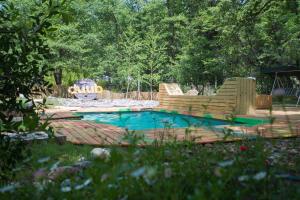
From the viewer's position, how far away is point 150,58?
22.2m

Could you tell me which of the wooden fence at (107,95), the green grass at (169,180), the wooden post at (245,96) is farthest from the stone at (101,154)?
the wooden fence at (107,95)

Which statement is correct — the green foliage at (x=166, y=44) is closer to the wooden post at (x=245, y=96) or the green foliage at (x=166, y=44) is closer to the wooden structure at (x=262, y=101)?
the wooden structure at (x=262, y=101)

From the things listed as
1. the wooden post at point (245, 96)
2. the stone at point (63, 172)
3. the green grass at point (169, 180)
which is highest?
the wooden post at point (245, 96)

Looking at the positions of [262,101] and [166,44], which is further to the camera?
[166,44]

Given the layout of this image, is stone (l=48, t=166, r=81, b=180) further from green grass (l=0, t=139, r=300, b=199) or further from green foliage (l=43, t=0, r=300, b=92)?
green foliage (l=43, t=0, r=300, b=92)

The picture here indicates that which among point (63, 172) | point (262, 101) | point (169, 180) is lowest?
point (63, 172)

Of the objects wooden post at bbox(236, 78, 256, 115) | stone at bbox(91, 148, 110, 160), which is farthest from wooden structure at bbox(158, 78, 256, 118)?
stone at bbox(91, 148, 110, 160)

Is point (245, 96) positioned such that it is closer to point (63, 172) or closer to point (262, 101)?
point (262, 101)

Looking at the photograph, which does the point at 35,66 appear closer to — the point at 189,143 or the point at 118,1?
the point at 189,143

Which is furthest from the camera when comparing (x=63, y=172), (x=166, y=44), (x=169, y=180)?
(x=166, y=44)

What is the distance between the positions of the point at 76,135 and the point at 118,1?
23540mm

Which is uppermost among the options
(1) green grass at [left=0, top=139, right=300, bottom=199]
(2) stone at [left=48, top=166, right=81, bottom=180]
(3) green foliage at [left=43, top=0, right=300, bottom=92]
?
(3) green foliage at [left=43, top=0, right=300, bottom=92]

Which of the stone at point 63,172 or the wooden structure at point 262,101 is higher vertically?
the wooden structure at point 262,101

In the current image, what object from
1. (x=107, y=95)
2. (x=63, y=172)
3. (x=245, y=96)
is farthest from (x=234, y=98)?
(x=107, y=95)
